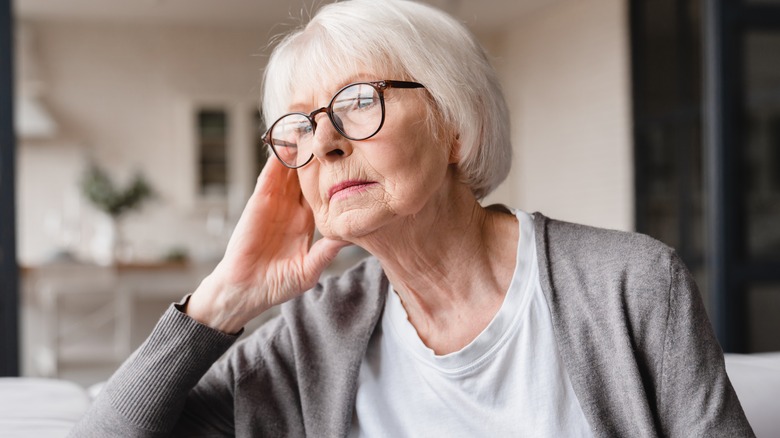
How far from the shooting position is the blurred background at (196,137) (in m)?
5.46

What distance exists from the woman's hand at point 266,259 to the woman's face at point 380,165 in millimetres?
124

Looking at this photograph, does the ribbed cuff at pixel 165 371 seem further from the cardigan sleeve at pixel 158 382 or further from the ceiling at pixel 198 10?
the ceiling at pixel 198 10

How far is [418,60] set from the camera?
1.23 metres

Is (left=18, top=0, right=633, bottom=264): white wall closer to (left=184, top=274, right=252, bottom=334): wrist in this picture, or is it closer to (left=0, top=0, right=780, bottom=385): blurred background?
(left=0, top=0, right=780, bottom=385): blurred background

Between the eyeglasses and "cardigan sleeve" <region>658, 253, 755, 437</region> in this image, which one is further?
the eyeglasses

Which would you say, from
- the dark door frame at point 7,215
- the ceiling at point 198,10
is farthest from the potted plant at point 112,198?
the dark door frame at point 7,215

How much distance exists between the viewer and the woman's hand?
4.34 ft

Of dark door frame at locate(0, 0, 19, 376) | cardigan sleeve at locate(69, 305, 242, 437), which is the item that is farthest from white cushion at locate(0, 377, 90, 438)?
dark door frame at locate(0, 0, 19, 376)

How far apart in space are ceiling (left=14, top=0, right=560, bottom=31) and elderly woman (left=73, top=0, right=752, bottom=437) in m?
5.68

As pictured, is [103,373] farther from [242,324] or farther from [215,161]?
[242,324]

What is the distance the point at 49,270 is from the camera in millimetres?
5160

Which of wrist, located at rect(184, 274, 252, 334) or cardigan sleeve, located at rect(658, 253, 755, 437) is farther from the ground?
wrist, located at rect(184, 274, 252, 334)

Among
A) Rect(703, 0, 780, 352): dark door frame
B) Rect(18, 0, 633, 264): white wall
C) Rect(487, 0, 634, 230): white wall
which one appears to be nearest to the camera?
Rect(703, 0, 780, 352): dark door frame

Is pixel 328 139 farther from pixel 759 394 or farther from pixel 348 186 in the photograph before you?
pixel 759 394
